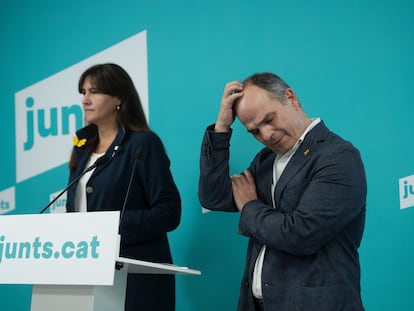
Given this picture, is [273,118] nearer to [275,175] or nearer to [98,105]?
[275,175]

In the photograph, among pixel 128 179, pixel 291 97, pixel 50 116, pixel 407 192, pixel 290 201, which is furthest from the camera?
pixel 50 116

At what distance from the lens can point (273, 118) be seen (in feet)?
5.50

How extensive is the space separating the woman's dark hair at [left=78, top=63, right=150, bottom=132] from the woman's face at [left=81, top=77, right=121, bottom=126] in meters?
0.02

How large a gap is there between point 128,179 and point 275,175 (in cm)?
73

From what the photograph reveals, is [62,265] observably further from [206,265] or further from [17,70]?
[17,70]

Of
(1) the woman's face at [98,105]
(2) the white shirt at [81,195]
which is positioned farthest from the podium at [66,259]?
(1) the woman's face at [98,105]

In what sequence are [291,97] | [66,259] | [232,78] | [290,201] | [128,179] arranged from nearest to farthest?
[66,259]
[290,201]
[291,97]
[128,179]
[232,78]

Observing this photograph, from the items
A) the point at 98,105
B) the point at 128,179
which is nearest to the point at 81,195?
the point at 128,179

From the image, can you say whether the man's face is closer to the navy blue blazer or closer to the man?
the man

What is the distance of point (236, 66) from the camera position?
9.11ft

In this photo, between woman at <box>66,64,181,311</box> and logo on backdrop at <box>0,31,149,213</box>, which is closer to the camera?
woman at <box>66,64,181,311</box>

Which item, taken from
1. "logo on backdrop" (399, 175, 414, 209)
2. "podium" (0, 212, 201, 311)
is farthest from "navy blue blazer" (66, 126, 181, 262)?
"logo on backdrop" (399, 175, 414, 209)

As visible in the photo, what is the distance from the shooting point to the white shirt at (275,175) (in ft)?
5.30

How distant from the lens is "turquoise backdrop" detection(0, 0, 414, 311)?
2.41 m
